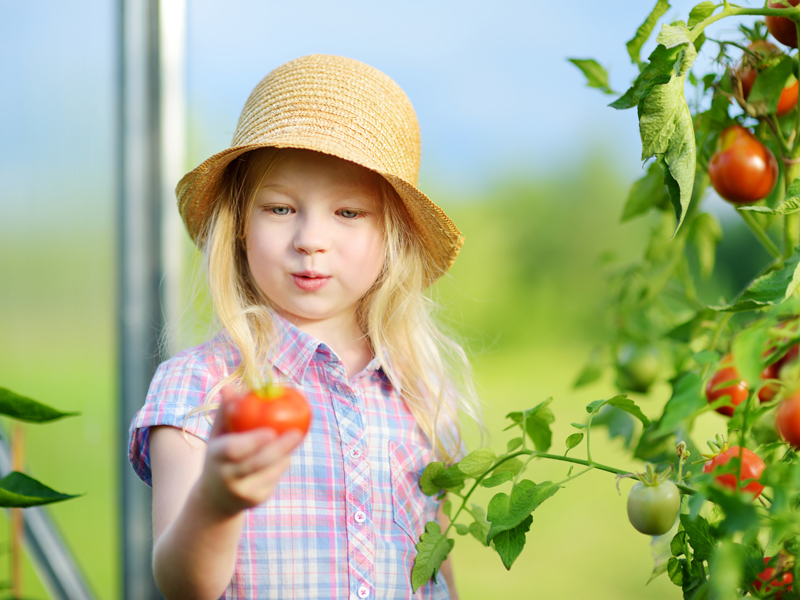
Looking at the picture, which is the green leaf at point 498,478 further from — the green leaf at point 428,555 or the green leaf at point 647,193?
the green leaf at point 647,193

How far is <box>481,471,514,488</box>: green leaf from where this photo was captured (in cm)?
56

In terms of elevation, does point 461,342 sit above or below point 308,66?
below

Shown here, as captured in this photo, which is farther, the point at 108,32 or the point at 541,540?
the point at 541,540

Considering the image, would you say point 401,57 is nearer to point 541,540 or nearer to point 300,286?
point 541,540

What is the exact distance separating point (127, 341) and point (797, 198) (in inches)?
39.6

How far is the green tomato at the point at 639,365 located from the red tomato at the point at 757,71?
38 cm

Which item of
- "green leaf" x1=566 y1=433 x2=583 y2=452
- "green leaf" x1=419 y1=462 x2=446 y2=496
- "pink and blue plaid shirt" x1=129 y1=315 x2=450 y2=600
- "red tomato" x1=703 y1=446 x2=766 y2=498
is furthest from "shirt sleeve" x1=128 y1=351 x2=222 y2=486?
"red tomato" x1=703 y1=446 x2=766 y2=498

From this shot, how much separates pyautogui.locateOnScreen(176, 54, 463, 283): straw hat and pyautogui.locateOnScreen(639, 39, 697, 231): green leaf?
0.28 meters

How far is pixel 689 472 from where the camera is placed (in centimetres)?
54

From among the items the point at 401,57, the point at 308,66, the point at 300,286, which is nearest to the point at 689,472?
the point at 300,286

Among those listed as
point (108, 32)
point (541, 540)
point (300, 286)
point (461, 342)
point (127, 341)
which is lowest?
point (541, 540)

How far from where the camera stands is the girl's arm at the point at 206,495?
37cm

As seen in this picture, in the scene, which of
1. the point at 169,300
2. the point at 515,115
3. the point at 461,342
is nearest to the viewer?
the point at 461,342

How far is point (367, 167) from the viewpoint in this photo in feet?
2.21
